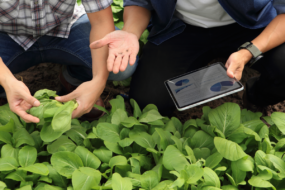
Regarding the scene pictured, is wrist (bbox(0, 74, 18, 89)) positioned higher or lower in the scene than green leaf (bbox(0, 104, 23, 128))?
higher

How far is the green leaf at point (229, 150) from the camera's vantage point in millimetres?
895

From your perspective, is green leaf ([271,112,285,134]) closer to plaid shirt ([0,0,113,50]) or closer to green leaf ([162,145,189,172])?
green leaf ([162,145,189,172])

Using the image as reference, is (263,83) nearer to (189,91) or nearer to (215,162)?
(189,91)

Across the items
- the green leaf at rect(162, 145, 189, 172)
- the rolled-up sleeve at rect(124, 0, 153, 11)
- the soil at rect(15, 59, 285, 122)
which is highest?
the rolled-up sleeve at rect(124, 0, 153, 11)

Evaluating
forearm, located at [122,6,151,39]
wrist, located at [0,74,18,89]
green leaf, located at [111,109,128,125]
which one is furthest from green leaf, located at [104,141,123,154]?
forearm, located at [122,6,151,39]

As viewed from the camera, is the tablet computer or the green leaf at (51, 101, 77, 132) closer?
the green leaf at (51, 101, 77, 132)

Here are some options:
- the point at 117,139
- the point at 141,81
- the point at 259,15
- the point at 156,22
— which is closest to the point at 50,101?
the point at 117,139

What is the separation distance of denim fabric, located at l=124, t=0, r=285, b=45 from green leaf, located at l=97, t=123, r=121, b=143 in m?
0.55

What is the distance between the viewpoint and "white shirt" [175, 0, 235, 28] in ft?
3.90

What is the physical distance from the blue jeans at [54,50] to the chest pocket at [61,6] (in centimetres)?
14

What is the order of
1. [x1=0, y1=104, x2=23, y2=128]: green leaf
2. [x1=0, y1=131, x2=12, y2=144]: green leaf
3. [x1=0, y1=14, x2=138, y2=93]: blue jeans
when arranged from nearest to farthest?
[x1=0, y1=131, x2=12, y2=144]: green leaf → [x1=0, y1=104, x2=23, y2=128]: green leaf → [x1=0, y1=14, x2=138, y2=93]: blue jeans

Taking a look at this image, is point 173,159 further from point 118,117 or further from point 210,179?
point 118,117

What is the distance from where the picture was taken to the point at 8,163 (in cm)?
94

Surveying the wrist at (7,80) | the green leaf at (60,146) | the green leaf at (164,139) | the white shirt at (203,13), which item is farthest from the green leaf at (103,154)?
the white shirt at (203,13)
